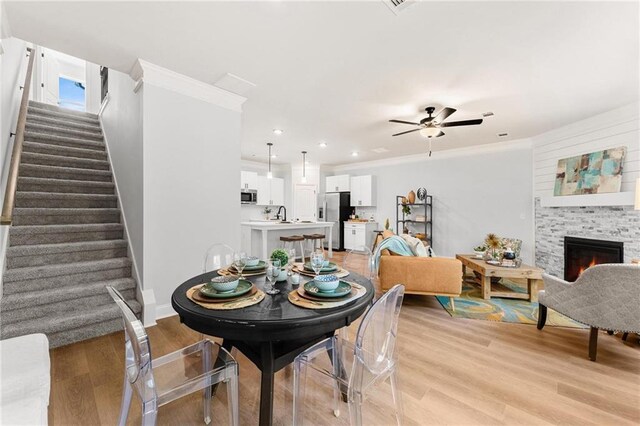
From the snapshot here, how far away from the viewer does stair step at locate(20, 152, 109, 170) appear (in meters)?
3.39

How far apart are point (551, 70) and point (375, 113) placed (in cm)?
193

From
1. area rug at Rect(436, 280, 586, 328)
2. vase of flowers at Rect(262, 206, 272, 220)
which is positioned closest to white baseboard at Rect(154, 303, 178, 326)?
area rug at Rect(436, 280, 586, 328)

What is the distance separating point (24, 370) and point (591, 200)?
5825 millimetres

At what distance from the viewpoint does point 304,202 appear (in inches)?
310

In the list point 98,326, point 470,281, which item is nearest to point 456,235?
point 470,281

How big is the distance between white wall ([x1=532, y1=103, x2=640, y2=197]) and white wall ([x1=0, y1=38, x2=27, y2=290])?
274 inches

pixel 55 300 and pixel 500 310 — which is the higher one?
pixel 55 300

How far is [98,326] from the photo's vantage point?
2465 millimetres

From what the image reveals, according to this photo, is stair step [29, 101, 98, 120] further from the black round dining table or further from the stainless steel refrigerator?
the stainless steel refrigerator

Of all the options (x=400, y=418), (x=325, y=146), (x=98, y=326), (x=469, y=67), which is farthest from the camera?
(x=325, y=146)

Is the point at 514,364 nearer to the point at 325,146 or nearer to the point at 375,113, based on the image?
the point at 375,113

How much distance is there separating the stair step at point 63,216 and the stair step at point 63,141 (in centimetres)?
130

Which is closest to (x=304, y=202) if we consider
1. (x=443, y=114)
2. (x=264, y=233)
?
(x=264, y=233)

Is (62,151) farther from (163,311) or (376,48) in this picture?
(376,48)
